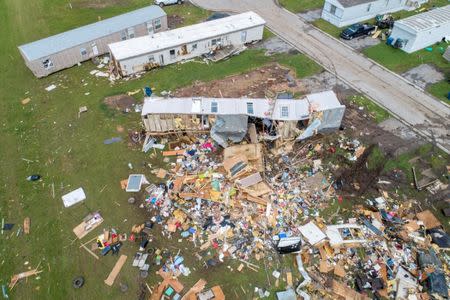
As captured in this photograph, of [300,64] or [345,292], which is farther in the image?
[300,64]

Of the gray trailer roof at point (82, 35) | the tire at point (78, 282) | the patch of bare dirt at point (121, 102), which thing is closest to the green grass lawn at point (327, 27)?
the gray trailer roof at point (82, 35)

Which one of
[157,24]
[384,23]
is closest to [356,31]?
[384,23]

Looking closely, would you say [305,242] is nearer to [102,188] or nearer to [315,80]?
[102,188]

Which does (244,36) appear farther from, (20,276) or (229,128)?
(20,276)

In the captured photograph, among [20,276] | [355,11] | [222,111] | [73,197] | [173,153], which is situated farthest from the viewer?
[355,11]

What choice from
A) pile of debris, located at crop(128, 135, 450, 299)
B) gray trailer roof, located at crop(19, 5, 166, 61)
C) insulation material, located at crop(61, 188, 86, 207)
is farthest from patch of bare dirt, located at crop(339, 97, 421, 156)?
gray trailer roof, located at crop(19, 5, 166, 61)

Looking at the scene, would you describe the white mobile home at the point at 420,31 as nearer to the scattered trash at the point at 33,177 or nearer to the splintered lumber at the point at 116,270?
the splintered lumber at the point at 116,270

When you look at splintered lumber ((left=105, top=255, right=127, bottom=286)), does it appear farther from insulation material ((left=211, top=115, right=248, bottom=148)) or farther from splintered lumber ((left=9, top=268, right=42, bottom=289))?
insulation material ((left=211, top=115, right=248, bottom=148))
